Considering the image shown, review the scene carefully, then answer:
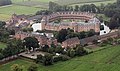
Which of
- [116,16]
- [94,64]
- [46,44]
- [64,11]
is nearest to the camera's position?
[94,64]

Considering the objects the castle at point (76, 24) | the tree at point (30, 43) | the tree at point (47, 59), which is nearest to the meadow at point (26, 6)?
the castle at point (76, 24)

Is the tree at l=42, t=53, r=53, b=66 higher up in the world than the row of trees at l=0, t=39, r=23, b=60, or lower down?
lower down

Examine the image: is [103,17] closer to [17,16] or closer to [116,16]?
[116,16]

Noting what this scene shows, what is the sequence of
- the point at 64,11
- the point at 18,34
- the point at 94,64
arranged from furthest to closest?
the point at 64,11, the point at 18,34, the point at 94,64

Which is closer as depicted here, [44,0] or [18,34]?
[18,34]

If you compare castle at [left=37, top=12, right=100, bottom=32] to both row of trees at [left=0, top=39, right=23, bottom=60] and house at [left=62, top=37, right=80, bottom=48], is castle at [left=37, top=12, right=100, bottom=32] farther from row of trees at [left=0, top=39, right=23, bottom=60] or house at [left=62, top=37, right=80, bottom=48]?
row of trees at [left=0, top=39, right=23, bottom=60]

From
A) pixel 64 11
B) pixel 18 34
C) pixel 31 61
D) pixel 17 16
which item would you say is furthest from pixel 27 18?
pixel 31 61

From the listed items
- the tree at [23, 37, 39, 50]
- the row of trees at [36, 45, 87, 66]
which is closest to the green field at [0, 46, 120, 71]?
the row of trees at [36, 45, 87, 66]
